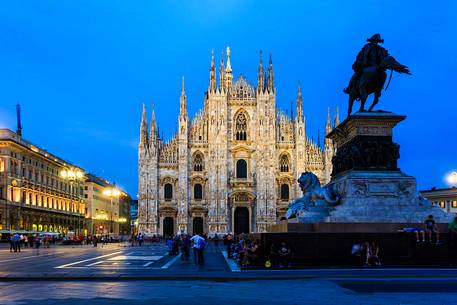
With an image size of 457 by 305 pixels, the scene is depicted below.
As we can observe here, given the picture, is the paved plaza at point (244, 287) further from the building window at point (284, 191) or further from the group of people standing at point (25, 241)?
the building window at point (284, 191)

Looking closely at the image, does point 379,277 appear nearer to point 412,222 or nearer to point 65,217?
point 412,222

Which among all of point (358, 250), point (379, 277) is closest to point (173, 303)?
point (379, 277)

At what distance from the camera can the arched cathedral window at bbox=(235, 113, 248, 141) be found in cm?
7288

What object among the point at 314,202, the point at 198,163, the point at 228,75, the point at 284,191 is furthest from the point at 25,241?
the point at 314,202

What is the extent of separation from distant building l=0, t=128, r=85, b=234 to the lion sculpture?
38.8m

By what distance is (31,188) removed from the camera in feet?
240

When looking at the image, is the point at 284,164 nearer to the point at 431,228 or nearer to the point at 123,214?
the point at 431,228

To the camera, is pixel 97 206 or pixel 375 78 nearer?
pixel 375 78

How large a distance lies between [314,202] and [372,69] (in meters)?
4.66

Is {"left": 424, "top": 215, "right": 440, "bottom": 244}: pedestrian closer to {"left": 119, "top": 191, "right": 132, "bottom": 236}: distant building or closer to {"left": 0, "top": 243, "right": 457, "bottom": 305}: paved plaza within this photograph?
{"left": 0, "top": 243, "right": 457, "bottom": 305}: paved plaza

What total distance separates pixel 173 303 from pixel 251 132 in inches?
2408

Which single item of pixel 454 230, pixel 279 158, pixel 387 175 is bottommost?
pixel 454 230

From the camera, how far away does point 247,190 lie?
2842 inches

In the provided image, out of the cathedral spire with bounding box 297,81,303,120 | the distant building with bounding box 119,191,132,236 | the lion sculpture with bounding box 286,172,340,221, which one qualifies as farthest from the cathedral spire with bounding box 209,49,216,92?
the distant building with bounding box 119,191,132,236
